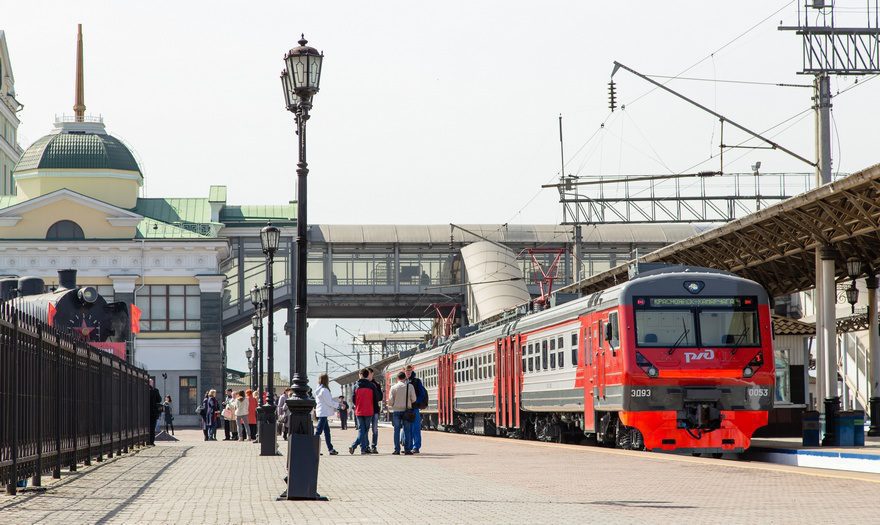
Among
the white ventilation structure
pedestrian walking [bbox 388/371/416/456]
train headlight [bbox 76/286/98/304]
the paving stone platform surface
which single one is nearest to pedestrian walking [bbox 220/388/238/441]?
train headlight [bbox 76/286/98/304]

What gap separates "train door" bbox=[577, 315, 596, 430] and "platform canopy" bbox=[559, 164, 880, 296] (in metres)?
4.24

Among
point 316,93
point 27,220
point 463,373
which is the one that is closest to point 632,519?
point 316,93

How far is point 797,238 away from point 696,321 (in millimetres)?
5273

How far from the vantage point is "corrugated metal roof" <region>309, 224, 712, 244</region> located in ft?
248

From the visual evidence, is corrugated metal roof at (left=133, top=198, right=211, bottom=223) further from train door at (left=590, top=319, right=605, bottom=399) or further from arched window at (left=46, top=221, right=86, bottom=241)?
train door at (left=590, top=319, right=605, bottom=399)

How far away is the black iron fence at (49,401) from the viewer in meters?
14.0

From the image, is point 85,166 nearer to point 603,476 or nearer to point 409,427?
point 409,427

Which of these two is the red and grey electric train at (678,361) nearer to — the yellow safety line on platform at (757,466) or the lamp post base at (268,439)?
the yellow safety line on platform at (757,466)

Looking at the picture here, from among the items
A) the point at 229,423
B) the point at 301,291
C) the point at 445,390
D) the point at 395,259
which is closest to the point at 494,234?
the point at 395,259

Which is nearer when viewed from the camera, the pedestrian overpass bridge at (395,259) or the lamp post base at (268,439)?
the lamp post base at (268,439)

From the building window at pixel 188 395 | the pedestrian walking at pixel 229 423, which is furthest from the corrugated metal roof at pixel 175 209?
the pedestrian walking at pixel 229 423

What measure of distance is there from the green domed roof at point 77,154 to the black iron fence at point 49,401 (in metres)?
51.5

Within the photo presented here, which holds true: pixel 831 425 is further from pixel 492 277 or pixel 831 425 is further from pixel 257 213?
pixel 257 213

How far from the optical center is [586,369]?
26.5 metres
